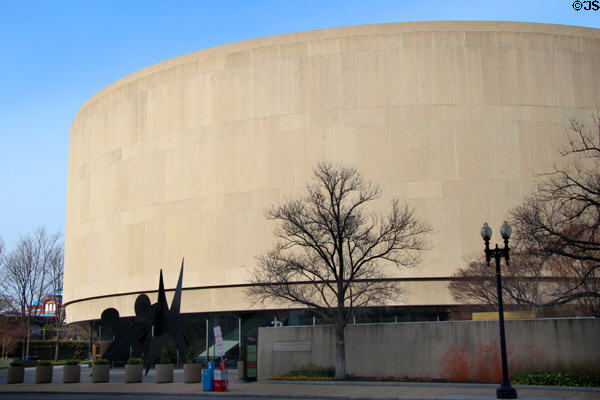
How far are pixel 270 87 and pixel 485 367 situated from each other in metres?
26.3

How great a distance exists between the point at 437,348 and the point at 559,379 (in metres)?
4.92

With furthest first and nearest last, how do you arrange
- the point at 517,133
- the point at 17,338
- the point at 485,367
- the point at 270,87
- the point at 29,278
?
the point at 29,278 < the point at 17,338 < the point at 270,87 < the point at 517,133 < the point at 485,367

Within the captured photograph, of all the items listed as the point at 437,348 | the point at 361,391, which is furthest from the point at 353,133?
the point at 361,391

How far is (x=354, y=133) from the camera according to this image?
42844 millimetres

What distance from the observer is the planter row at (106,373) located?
3098cm

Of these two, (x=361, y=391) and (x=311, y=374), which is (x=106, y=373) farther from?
(x=361, y=391)

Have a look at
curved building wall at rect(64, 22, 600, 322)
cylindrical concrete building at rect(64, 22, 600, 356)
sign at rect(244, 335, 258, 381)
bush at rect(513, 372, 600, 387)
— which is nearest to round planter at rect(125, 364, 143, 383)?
sign at rect(244, 335, 258, 381)

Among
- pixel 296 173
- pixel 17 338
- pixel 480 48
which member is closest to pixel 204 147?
pixel 296 173

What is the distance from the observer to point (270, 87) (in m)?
45.5

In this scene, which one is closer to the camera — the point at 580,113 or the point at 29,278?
the point at 580,113

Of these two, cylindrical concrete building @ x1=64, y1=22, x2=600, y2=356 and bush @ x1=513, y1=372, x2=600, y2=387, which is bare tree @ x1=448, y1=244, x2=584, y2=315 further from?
bush @ x1=513, y1=372, x2=600, y2=387

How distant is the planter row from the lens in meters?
31.0

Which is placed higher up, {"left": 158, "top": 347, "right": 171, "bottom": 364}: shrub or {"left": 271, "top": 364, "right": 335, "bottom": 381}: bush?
{"left": 158, "top": 347, "right": 171, "bottom": 364}: shrub

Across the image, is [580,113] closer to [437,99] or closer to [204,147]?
[437,99]
